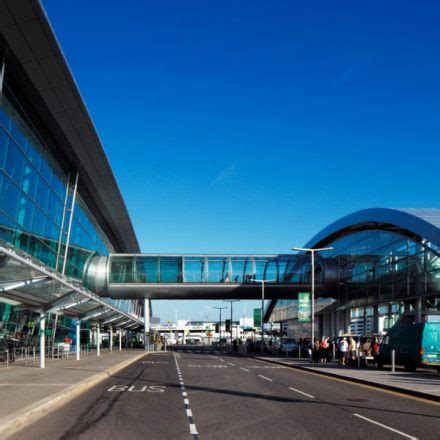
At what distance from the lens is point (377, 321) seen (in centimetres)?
5156

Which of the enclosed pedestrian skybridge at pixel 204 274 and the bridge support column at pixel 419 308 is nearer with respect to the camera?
the bridge support column at pixel 419 308

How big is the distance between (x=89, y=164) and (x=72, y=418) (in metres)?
29.7

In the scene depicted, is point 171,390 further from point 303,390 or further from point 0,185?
point 0,185

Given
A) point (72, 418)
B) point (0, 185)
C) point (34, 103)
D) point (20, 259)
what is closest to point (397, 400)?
point (72, 418)

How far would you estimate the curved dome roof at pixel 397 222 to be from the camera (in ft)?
136

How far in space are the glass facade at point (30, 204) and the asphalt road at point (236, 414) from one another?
37.1 ft

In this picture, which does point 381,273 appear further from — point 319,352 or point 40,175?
point 40,175

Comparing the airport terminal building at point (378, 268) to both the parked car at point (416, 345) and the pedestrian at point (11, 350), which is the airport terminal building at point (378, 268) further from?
the pedestrian at point (11, 350)

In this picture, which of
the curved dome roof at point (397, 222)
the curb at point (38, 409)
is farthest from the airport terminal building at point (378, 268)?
the curb at point (38, 409)

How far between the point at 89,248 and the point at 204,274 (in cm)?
1259

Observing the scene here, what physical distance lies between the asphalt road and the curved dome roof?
78.9 feet

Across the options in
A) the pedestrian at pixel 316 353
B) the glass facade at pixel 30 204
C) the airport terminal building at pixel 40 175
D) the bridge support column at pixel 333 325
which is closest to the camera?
the airport terminal building at pixel 40 175

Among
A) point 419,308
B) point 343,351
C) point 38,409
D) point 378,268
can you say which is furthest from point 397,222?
point 38,409

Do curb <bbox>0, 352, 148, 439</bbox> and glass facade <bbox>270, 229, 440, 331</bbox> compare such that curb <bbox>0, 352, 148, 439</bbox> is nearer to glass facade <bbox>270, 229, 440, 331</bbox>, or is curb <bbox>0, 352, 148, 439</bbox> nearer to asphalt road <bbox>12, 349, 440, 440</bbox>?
asphalt road <bbox>12, 349, 440, 440</bbox>
